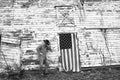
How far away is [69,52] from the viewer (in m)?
9.29

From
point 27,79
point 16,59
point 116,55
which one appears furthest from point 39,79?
point 116,55

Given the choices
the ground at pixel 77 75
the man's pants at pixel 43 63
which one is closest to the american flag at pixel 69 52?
the ground at pixel 77 75

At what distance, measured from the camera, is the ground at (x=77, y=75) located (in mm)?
8155

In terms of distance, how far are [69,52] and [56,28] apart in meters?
1.79

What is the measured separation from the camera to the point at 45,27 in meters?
9.58

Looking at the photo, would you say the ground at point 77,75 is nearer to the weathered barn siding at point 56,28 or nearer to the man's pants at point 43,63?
the man's pants at point 43,63

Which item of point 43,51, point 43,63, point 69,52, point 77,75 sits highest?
point 43,51

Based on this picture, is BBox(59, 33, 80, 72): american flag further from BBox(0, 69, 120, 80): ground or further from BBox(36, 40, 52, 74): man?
BBox(36, 40, 52, 74): man

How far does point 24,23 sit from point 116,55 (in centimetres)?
640

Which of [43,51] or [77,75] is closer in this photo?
[77,75]

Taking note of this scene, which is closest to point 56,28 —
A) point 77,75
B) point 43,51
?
point 43,51

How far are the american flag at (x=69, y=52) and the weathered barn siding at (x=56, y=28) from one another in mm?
299

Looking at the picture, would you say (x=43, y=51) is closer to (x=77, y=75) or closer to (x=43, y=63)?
(x=43, y=63)

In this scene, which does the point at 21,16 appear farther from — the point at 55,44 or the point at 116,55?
the point at 116,55
